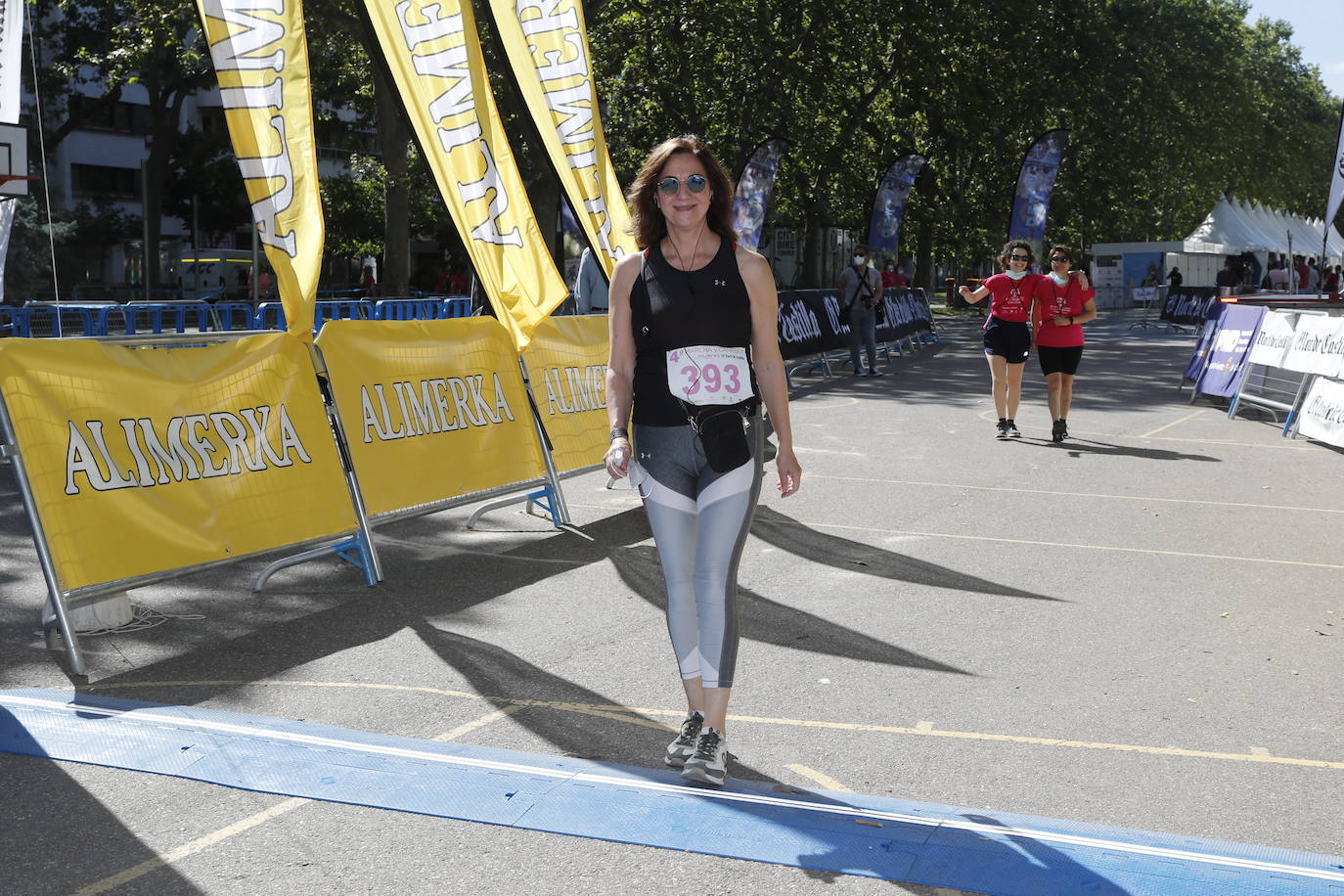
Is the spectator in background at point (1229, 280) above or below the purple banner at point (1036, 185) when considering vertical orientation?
below

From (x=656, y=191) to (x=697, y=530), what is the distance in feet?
3.69

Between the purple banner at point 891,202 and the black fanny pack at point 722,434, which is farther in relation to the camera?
the purple banner at point 891,202

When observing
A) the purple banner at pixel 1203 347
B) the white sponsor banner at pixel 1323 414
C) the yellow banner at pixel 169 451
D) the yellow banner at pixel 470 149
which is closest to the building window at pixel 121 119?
the purple banner at pixel 1203 347

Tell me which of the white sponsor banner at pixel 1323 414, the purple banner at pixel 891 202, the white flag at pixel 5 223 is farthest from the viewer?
the purple banner at pixel 891 202

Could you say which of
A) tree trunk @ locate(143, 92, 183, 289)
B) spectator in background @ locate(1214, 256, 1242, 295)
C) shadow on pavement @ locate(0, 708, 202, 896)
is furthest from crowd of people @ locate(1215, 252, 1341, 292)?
shadow on pavement @ locate(0, 708, 202, 896)

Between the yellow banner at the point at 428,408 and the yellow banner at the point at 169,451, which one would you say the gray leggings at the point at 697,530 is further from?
the yellow banner at the point at 428,408

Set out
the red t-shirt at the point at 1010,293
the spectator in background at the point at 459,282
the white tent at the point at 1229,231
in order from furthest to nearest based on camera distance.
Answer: the white tent at the point at 1229,231 < the spectator in background at the point at 459,282 < the red t-shirt at the point at 1010,293

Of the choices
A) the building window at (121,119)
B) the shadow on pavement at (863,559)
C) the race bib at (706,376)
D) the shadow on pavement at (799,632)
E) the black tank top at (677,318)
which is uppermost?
the building window at (121,119)

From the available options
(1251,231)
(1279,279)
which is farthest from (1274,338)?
(1251,231)

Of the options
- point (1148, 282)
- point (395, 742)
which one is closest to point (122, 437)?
point (395, 742)

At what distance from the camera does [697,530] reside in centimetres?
458

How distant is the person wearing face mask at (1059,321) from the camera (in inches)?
546

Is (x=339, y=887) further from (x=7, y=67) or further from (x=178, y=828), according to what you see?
(x=7, y=67)

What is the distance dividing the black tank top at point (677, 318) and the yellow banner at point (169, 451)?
112 inches
